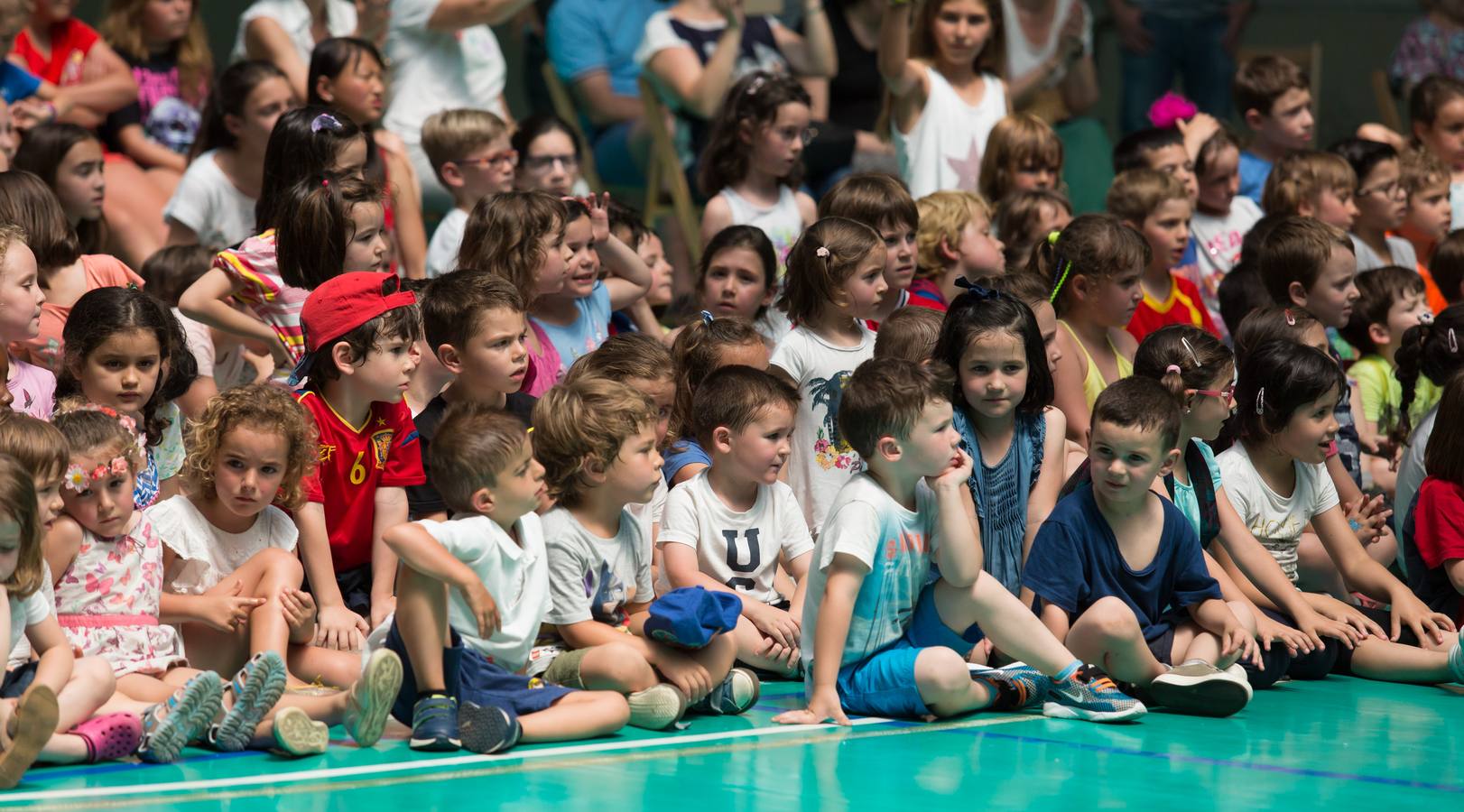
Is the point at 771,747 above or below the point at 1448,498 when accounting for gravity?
below

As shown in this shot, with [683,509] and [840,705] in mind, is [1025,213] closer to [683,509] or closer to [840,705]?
[683,509]

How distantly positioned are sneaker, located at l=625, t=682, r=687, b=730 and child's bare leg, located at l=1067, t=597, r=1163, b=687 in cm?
108

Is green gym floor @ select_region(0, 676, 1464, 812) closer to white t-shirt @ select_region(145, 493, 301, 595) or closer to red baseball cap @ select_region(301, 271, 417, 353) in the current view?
white t-shirt @ select_region(145, 493, 301, 595)

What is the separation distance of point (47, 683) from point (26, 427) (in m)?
0.59

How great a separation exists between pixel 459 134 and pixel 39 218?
194 centimetres

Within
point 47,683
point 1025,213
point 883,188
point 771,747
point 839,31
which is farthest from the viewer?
point 839,31

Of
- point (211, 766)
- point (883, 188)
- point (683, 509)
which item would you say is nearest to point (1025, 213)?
point (883, 188)

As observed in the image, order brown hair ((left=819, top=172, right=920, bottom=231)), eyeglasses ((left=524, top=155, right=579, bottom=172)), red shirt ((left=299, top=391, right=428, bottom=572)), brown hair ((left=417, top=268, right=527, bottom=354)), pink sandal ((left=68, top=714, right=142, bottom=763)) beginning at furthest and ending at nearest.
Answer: eyeglasses ((left=524, top=155, right=579, bottom=172))
brown hair ((left=819, top=172, right=920, bottom=231))
brown hair ((left=417, top=268, right=527, bottom=354))
red shirt ((left=299, top=391, right=428, bottom=572))
pink sandal ((left=68, top=714, right=142, bottom=763))

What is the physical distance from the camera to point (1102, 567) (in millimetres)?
4863

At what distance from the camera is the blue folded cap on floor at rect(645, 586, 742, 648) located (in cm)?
436

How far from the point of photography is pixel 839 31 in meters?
8.98

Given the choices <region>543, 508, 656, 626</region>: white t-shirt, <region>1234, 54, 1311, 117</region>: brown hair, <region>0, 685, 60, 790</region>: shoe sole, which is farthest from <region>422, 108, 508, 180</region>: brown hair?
<region>1234, 54, 1311, 117</region>: brown hair

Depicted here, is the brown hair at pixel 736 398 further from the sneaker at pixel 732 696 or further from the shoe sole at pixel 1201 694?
the shoe sole at pixel 1201 694

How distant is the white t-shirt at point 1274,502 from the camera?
219 inches
